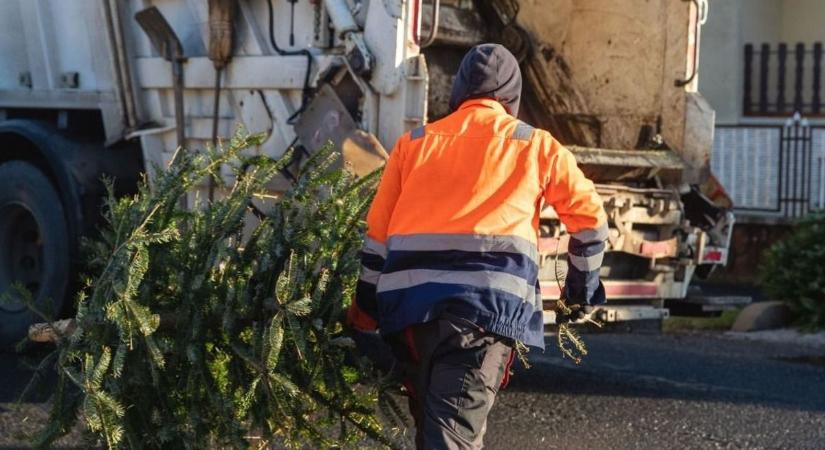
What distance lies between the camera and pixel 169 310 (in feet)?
14.2

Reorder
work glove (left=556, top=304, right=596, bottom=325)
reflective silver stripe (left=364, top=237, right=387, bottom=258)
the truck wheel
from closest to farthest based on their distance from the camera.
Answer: reflective silver stripe (left=364, top=237, right=387, bottom=258) → work glove (left=556, top=304, right=596, bottom=325) → the truck wheel

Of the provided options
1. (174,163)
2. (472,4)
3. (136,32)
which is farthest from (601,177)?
(174,163)

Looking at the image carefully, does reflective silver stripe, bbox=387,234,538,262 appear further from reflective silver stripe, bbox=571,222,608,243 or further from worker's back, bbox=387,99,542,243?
reflective silver stripe, bbox=571,222,608,243

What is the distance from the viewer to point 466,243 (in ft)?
12.7

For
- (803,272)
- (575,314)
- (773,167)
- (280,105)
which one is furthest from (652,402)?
(773,167)

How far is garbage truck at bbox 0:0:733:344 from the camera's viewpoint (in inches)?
267

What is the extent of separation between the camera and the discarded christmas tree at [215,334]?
4090 mm

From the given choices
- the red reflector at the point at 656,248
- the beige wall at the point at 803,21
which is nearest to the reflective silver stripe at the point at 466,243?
the red reflector at the point at 656,248

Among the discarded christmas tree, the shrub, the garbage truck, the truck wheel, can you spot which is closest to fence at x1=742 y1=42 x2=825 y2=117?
the shrub

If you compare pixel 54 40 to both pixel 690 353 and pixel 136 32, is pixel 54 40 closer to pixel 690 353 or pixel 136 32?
pixel 136 32

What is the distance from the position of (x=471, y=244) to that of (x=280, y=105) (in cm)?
284

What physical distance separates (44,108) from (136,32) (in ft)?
3.00

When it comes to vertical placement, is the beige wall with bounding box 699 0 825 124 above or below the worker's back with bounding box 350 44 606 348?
below

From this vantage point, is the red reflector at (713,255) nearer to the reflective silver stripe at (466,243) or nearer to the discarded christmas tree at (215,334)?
the discarded christmas tree at (215,334)
